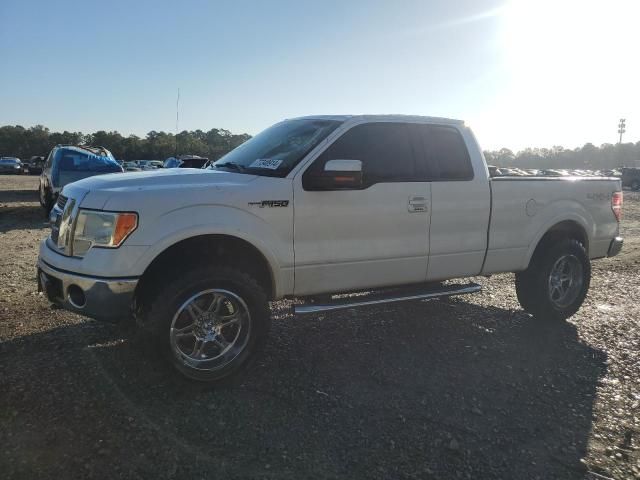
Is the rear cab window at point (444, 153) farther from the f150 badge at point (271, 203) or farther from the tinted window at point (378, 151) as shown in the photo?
the f150 badge at point (271, 203)

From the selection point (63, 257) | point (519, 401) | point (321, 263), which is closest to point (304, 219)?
point (321, 263)

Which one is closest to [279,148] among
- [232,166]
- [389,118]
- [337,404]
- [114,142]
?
[232,166]

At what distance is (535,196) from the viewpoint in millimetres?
5309

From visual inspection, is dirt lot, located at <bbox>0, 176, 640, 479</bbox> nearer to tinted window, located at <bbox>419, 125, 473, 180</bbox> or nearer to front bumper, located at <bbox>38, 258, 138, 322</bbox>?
front bumper, located at <bbox>38, 258, 138, 322</bbox>

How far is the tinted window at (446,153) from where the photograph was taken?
4773 mm

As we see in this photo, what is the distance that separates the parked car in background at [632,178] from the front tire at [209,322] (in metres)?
44.4

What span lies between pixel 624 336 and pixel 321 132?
379 centimetres

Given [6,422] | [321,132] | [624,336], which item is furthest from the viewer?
[624,336]

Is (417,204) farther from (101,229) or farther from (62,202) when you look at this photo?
(62,202)

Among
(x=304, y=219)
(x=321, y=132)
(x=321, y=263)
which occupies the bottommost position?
(x=321, y=263)

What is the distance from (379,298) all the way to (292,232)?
1034 millimetres

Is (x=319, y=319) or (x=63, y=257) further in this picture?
(x=319, y=319)

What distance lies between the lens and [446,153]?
192 inches

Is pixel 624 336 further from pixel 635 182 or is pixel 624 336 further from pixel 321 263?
pixel 635 182
